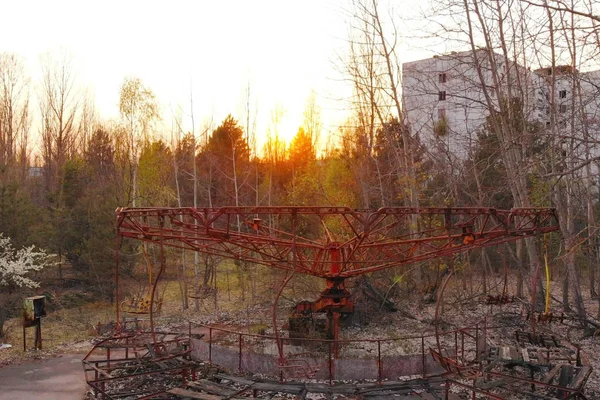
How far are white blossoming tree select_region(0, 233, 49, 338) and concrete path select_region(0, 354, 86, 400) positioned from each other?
18.9 ft

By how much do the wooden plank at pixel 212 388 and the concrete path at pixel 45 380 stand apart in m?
3.23

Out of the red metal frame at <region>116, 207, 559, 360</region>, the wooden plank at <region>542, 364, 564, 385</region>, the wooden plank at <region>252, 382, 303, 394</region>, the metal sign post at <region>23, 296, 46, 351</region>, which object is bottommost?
the wooden plank at <region>542, 364, 564, 385</region>

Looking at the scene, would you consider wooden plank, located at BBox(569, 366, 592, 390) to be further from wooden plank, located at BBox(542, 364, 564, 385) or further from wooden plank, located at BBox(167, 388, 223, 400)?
wooden plank, located at BBox(167, 388, 223, 400)

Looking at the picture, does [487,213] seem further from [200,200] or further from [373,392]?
[200,200]

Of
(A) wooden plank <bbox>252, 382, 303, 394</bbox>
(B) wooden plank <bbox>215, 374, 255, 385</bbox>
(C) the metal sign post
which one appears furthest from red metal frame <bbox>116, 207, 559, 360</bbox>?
(C) the metal sign post

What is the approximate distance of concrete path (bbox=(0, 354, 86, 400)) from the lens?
11586mm

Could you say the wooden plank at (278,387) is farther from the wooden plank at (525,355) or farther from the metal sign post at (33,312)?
the metal sign post at (33,312)

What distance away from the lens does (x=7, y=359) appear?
14.9 m

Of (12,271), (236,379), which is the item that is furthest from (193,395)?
(12,271)

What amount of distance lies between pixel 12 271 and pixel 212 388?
14291 mm

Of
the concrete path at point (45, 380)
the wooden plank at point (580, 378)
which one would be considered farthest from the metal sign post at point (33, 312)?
the wooden plank at point (580, 378)

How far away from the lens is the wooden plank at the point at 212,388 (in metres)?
9.56

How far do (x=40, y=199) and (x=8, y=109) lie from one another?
11.3 metres

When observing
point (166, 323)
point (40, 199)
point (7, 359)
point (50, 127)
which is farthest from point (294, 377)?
point (50, 127)
